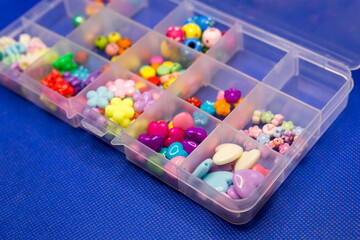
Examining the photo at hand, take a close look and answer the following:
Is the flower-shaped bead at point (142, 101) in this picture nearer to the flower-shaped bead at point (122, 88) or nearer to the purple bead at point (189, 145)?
the flower-shaped bead at point (122, 88)

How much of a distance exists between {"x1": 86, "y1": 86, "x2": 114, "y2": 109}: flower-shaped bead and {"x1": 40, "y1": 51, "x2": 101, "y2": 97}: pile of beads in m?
0.11

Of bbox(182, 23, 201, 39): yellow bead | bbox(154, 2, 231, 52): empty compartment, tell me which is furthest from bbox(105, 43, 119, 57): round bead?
bbox(182, 23, 201, 39): yellow bead

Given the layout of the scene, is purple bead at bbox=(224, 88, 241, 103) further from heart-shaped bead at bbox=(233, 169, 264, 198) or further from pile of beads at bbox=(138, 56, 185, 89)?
heart-shaped bead at bbox=(233, 169, 264, 198)

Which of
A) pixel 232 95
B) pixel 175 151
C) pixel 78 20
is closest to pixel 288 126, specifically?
pixel 232 95

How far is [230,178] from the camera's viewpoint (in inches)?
80.1

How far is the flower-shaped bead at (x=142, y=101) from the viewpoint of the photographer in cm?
230

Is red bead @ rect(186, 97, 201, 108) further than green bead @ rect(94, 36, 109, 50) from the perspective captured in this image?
No

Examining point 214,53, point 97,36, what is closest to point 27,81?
point 97,36

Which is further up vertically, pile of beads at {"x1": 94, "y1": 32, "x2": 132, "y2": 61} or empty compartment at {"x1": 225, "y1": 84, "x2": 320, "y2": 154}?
empty compartment at {"x1": 225, "y1": 84, "x2": 320, "y2": 154}

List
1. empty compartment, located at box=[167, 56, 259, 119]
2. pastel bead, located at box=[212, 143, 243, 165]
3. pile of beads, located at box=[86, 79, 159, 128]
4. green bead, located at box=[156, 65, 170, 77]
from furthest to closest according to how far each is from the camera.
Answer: green bead, located at box=[156, 65, 170, 77]
empty compartment, located at box=[167, 56, 259, 119]
pile of beads, located at box=[86, 79, 159, 128]
pastel bead, located at box=[212, 143, 243, 165]

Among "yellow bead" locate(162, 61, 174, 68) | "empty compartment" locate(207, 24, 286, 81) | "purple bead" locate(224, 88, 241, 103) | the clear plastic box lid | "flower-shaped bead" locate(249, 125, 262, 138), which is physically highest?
the clear plastic box lid

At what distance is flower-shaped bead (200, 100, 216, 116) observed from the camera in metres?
2.30

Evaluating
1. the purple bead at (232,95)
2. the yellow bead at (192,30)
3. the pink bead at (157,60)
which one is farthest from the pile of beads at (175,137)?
the yellow bead at (192,30)

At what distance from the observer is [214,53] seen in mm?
2492
